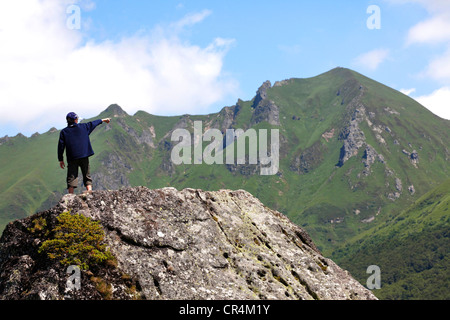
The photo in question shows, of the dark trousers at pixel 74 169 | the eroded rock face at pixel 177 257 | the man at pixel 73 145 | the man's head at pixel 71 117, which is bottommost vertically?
the eroded rock face at pixel 177 257

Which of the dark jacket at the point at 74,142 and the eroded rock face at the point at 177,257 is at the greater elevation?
the dark jacket at the point at 74,142

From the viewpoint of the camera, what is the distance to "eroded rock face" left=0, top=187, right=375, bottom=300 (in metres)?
20.0

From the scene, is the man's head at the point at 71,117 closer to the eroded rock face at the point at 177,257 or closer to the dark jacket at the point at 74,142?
the dark jacket at the point at 74,142

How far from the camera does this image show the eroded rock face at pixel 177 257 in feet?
65.5

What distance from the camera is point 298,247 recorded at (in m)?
27.1

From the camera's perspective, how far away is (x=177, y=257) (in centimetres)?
2186

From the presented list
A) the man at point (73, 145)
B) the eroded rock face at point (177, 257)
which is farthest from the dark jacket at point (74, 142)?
the eroded rock face at point (177, 257)

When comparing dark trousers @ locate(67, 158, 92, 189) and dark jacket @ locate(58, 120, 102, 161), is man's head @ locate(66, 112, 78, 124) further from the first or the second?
dark trousers @ locate(67, 158, 92, 189)

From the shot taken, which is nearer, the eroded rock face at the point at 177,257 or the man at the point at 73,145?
the eroded rock face at the point at 177,257

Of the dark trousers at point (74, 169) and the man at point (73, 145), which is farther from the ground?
the man at point (73, 145)

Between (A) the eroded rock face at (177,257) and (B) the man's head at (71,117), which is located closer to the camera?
(A) the eroded rock face at (177,257)

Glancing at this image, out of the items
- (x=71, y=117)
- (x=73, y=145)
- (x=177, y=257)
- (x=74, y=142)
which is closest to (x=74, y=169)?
(x=73, y=145)

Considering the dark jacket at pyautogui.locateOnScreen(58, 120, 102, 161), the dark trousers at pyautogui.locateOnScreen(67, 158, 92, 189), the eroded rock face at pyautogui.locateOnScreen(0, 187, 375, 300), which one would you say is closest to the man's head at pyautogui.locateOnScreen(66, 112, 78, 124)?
the dark jacket at pyautogui.locateOnScreen(58, 120, 102, 161)
